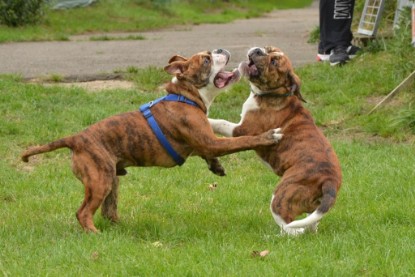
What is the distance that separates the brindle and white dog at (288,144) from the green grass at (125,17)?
1390cm

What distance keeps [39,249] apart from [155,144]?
1.38 metres

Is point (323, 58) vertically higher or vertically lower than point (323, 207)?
lower

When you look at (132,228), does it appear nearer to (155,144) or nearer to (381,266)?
(155,144)

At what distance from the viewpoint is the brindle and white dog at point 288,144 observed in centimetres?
669

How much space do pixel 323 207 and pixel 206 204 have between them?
5.82ft

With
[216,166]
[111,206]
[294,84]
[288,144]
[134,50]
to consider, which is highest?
[294,84]

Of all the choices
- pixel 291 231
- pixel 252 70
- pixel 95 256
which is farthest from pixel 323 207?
pixel 95 256

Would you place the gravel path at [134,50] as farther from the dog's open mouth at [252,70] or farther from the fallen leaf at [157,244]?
the fallen leaf at [157,244]

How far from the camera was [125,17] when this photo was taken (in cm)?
2838

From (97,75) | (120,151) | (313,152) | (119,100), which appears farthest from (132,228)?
(97,75)

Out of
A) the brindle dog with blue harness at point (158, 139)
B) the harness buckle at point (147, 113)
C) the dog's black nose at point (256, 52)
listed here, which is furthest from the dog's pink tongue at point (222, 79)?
the harness buckle at point (147, 113)

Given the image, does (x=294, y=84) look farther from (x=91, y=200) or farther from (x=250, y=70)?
(x=91, y=200)

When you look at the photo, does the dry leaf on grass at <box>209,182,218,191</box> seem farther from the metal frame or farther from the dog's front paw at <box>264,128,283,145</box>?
the metal frame

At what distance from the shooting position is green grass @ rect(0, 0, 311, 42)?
22.5 meters
